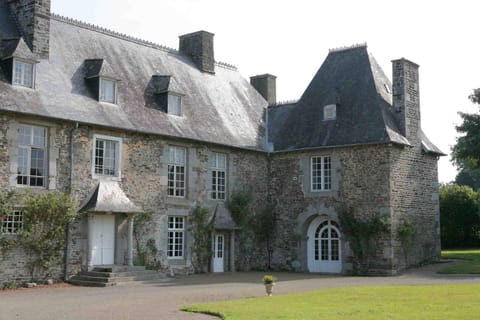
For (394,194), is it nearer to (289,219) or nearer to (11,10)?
(289,219)

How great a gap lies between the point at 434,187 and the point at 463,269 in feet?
16.0

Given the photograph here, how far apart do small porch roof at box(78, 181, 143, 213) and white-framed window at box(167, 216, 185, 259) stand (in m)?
2.02

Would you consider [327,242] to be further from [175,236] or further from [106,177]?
[106,177]

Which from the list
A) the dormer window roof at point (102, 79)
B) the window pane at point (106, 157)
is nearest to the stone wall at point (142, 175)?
the window pane at point (106, 157)

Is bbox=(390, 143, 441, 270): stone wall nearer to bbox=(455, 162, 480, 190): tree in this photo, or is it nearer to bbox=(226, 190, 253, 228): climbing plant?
bbox=(226, 190, 253, 228): climbing plant

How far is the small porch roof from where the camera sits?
786 inches

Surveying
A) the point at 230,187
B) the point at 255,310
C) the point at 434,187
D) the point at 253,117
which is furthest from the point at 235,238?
the point at 255,310

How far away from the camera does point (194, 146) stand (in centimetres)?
2381

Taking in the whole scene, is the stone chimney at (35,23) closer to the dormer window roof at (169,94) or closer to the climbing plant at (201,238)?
the dormer window roof at (169,94)

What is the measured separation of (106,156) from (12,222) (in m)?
3.84

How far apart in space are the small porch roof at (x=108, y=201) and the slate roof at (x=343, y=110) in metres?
8.20

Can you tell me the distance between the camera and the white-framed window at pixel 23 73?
19.3 meters

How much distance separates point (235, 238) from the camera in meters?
25.5

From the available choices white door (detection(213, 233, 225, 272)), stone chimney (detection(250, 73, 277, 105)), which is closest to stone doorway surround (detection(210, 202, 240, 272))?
→ white door (detection(213, 233, 225, 272))
